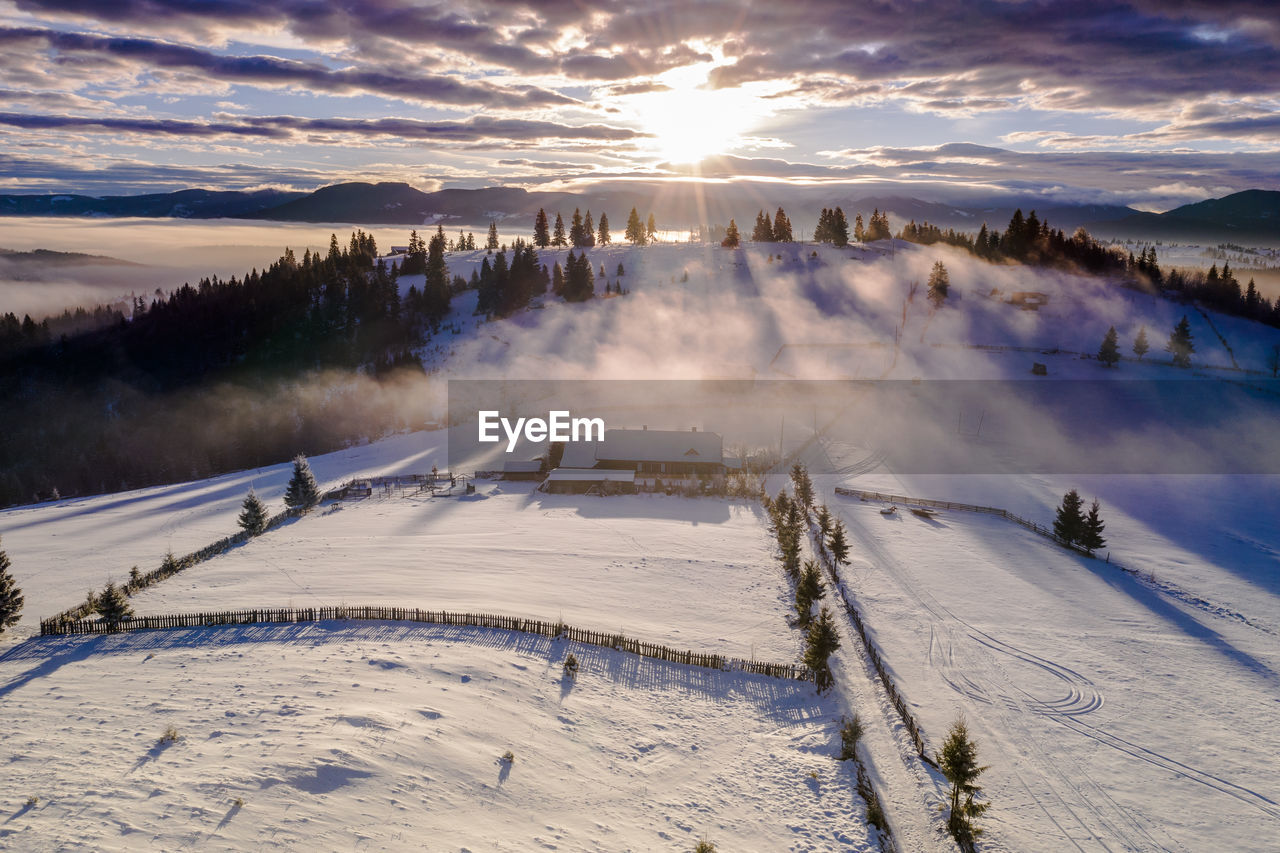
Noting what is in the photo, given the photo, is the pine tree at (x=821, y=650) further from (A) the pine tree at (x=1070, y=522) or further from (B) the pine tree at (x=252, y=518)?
(B) the pine tree at (x=252, y=518)

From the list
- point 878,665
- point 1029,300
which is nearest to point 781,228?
point 1029,300

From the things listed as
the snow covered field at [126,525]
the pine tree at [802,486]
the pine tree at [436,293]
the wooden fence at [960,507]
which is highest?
the pine tree at [436,293]

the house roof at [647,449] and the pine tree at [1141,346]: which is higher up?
the pine tree at [1141,346]

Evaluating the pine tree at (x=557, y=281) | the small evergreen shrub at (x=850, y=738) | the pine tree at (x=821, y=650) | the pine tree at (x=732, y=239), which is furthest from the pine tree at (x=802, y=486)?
the pine tree at (x=732, y=239)

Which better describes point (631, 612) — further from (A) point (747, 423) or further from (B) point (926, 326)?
(B) point (926, 326)

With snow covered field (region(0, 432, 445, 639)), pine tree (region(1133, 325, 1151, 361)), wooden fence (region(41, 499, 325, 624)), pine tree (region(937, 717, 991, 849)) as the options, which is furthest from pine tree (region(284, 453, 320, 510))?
pine tree (region(1133, 325, 1151, 361))

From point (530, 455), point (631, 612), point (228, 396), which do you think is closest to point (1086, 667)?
point (631, 612)
